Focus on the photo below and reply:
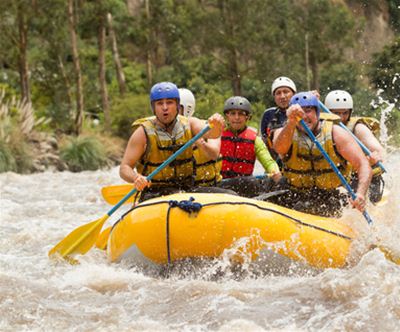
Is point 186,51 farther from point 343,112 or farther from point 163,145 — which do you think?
point 163,145

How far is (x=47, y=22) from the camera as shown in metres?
22.0

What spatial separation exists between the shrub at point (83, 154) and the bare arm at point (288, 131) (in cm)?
1191

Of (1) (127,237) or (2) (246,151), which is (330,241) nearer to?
(1) (127,237)

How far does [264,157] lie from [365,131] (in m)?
0.98

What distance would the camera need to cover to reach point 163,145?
650 cm

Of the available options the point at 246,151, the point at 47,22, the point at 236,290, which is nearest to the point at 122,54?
the point at 47,22

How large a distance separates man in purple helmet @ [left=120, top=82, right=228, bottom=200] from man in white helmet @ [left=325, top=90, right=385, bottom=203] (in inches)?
60.9

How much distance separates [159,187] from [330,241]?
1.60m

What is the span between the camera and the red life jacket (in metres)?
7.73

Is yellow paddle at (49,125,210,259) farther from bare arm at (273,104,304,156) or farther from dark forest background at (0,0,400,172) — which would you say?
dark forest background at (0,0,400,172)

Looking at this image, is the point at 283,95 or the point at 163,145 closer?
the point at 163,145

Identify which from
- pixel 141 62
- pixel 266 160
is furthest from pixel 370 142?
pixel 141 62

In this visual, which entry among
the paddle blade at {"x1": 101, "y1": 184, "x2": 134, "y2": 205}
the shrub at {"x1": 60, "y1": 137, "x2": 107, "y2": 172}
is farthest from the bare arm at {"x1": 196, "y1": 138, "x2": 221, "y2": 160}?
the shrub at {"x1": 60, "y1": 137, "x2": 107, "y2": 172}

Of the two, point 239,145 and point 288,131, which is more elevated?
point 288,131
